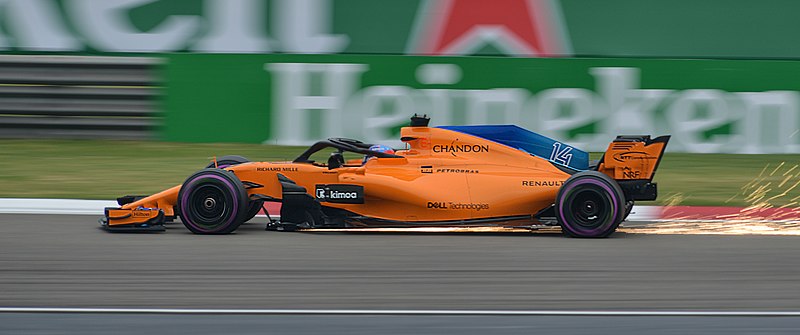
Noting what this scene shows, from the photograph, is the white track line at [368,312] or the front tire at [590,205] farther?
the front tire at [590,205]

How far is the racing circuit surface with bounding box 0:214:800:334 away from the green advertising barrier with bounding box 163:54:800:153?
659 centimetres

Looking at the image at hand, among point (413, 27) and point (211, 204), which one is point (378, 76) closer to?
point (413, 27)

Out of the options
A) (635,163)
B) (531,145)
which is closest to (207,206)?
(531,145)

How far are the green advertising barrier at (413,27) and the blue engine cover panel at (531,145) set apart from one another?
7.48 m

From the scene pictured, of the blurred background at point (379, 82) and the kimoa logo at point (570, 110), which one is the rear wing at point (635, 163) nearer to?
the blurred background at point (379, 82)

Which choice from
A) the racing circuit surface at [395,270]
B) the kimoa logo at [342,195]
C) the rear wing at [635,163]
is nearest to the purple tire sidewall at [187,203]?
the racing circuit surface at [395,270]

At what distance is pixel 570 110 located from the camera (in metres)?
16.5

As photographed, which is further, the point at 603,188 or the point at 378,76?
the point at 378,76

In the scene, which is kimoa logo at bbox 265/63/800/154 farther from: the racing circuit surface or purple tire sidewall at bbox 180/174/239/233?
purple tire sidewall at bbox 180/174/239/233

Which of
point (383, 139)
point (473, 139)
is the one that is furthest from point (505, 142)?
point (383, 139)

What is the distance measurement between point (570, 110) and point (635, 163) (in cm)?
692

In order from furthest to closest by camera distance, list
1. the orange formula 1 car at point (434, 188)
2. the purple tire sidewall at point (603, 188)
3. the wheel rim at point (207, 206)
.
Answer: the wheel rim at point (207, 206) < the orange formula 1 car at point (434, 188) < the purple tire sidewall at point (603, 188)

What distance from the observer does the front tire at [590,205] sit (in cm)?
934

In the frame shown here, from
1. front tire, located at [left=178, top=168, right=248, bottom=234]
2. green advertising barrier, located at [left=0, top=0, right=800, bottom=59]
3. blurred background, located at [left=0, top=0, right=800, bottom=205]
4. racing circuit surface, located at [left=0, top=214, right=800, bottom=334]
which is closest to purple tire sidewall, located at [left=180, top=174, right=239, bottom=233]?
front tire, located at [left=178, top=168, right=248, bottom=234]
